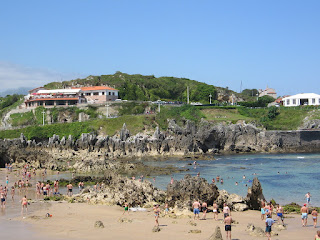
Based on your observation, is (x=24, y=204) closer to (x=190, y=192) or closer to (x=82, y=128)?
(x=190, y=192)

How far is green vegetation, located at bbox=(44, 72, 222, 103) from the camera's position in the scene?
10038 centimetres

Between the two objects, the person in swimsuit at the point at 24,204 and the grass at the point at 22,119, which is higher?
the grass at the point at 22,119

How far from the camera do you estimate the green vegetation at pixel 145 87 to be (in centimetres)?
10038

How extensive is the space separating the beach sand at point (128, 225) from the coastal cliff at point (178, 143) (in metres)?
35.7

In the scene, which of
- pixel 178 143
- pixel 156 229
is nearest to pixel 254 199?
pixel 156 229

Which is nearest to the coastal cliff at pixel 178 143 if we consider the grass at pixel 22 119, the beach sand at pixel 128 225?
the grass at pixel 22 119

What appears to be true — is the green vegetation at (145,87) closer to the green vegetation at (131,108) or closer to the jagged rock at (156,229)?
the green vegetation at (131,108)

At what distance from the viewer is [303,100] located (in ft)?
306

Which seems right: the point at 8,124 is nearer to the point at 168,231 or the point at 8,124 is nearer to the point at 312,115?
the point at 312,115

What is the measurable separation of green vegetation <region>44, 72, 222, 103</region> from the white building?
19403mm

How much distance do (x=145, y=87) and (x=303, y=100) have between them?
38968mm

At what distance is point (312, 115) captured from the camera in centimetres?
8106

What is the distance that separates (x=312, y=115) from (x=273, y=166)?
116 ft

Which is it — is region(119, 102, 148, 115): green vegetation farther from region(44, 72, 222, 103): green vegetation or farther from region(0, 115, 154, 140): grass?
region(44, 72, 222, 103): green vegetation
